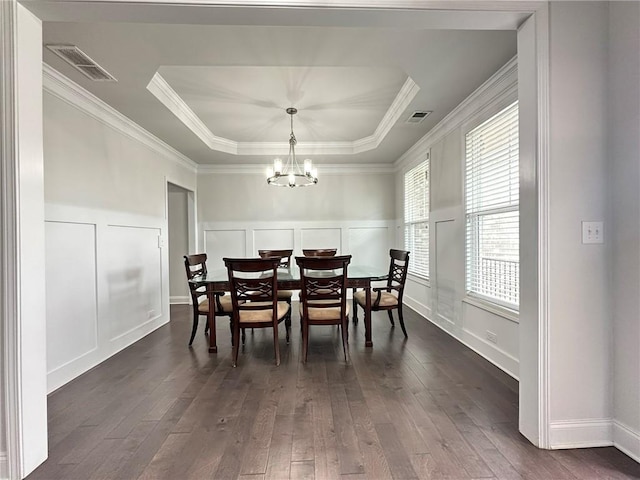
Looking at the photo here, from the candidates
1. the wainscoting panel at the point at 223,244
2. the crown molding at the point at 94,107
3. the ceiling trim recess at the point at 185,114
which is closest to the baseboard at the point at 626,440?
the ceiling trim recess at the point at 185,114

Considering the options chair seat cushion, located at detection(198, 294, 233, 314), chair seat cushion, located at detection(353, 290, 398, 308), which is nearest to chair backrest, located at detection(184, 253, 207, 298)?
chair seat cushion, located at detection(198, 294, 233, 314)

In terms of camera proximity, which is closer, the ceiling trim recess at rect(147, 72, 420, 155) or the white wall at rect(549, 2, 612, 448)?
the white wall at rect(549, 2, 612, 448)

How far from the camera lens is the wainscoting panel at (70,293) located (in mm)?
2570

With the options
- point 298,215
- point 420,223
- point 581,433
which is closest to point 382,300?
point 420,223

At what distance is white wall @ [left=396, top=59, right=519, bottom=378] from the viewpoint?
2.72 meters

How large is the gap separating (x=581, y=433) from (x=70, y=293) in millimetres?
3718

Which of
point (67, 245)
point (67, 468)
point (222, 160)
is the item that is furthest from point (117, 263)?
point (222, 160)

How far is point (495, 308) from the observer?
287 centimetres

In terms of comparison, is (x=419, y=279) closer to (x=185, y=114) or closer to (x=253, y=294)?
(x=253, y=294)

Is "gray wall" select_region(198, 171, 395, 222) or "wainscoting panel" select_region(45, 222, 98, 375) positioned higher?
"gray wall" select_region(198, 171, 395, 222)

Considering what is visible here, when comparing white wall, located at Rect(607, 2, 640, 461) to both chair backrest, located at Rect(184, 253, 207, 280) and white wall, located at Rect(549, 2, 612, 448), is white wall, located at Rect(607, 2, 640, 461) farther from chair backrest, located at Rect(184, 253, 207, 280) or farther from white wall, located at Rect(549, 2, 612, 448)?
chair backrest, located at Rect(184, 253, 207, 280)

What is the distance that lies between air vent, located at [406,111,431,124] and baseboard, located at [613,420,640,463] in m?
3.01

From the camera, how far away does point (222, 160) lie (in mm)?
5516

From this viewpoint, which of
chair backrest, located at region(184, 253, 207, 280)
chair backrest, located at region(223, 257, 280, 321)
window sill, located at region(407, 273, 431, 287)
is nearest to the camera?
chair backrest, located at region(223, 257, 280, 321)
